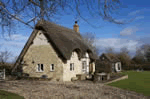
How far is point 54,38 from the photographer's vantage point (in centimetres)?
1997

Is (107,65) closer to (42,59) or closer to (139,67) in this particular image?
(139,67)

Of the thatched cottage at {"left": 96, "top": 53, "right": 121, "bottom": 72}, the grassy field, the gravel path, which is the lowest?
the grassy field

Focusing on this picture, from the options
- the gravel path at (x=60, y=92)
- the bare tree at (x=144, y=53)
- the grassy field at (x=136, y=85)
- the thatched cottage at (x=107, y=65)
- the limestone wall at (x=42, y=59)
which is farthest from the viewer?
the bare tree at (x=144, y=53)

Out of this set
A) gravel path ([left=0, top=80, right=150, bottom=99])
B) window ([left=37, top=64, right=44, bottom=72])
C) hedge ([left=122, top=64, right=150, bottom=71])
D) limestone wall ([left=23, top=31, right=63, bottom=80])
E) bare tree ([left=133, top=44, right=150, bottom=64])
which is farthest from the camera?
bare tree ([left=133, top=44, right=150, bottom=64])

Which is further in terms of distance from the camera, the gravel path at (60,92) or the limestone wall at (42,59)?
the limestone wall at (42,59)

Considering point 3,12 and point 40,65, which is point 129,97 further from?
point 40,65

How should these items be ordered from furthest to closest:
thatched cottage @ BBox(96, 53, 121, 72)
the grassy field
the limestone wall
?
1. thatched cottage @ BBox(96, 53, 121, 72)
2. the limestone wall
3. the grassy field

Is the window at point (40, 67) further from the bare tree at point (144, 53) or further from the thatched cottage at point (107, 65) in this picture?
the bare tree at point (144, 53)

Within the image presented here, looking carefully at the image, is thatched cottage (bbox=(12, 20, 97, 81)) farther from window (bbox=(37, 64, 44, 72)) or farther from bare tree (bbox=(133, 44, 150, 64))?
bare tree (bbox=(133, 44, 150, 64))

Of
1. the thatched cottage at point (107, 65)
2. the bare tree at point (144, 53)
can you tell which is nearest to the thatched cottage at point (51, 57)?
the thatched cottage at point (107, 65)

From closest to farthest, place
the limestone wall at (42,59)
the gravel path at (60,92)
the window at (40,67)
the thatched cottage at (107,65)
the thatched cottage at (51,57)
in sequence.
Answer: the gravel path at (60,92) → the thatched cottage at (51,57) → the limestone wall at (42,59) → the window at (40,67) → the thatched cottage at (107,65)

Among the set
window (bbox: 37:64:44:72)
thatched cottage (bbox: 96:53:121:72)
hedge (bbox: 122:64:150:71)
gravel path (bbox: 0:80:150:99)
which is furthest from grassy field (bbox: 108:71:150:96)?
hedge (bbox: 122:64:150:71)

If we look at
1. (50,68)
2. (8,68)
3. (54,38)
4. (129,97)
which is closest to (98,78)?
(50,68)

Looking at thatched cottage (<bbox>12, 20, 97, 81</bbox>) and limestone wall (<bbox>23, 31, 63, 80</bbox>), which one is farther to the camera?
limestone wall (<bbox>23, 31, 63, 80</bbox>)
